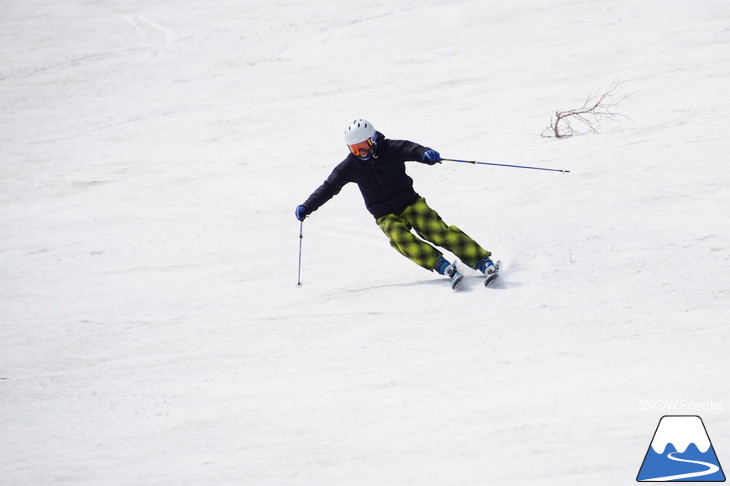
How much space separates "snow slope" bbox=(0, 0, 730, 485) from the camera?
5012 mm

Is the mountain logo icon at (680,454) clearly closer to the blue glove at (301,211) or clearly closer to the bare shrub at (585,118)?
the blue glove at (301,211)

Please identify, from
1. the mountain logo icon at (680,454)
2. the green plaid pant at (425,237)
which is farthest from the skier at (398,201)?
the mountain logo icon at (680,454)

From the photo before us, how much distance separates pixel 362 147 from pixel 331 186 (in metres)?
0.58

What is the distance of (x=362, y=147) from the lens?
23.5 ft

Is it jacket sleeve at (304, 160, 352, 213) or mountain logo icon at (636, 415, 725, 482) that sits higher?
jacket sleeve at (304, 160, 352, 213)

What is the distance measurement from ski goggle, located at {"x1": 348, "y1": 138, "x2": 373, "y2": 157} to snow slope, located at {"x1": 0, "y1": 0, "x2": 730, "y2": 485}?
128cm

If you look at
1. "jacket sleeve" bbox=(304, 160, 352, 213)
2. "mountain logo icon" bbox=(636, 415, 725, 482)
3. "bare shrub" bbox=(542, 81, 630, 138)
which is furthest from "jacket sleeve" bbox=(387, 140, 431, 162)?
"bare shrub" bbox=(542, 81, 630, 138)

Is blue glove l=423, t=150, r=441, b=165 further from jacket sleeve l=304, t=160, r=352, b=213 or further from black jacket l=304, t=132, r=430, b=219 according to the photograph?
jacket sleeve l=304, t=160, r=352, b=213

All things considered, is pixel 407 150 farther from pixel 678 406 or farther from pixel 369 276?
pixel 678 406

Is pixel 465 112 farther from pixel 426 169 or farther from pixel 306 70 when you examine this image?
pixel 306 70

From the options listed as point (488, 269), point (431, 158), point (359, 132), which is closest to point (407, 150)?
point (431, 158)

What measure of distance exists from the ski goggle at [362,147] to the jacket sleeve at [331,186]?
0.77ft

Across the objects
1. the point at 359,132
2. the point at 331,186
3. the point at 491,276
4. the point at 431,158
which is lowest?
the point at 491,276

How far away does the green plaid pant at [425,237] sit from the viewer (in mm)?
7039
